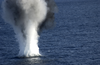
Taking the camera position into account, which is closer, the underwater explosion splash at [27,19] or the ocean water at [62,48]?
the ocean water at [62,48]

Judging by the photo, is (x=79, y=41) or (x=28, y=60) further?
(x=79, y=41)

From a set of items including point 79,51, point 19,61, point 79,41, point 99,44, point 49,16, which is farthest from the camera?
point 79,41

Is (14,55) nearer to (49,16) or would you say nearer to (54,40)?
(49,16)

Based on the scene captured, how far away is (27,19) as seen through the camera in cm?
9581

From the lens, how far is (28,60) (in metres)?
93.0

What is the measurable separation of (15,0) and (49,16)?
1114 centimetres

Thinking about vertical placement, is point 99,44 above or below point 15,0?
below

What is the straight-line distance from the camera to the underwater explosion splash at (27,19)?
94.9 m

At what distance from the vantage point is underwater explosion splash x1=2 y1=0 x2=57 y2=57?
311 ft

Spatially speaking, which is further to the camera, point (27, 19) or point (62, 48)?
point (62, 48)

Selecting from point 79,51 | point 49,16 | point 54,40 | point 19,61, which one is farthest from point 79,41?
point 19,61

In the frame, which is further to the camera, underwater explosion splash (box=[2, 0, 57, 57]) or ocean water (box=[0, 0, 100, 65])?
underwater explosion splash (box=[2, 0, 57, 57])

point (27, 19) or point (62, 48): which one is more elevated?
point (27, 19)

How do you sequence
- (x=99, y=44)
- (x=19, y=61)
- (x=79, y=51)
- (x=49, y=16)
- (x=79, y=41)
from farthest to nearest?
(x=79, y=41)
(x=99, y=44)
(x=79, y=51)
(x=49, y=16)
(x=19, y=61)
